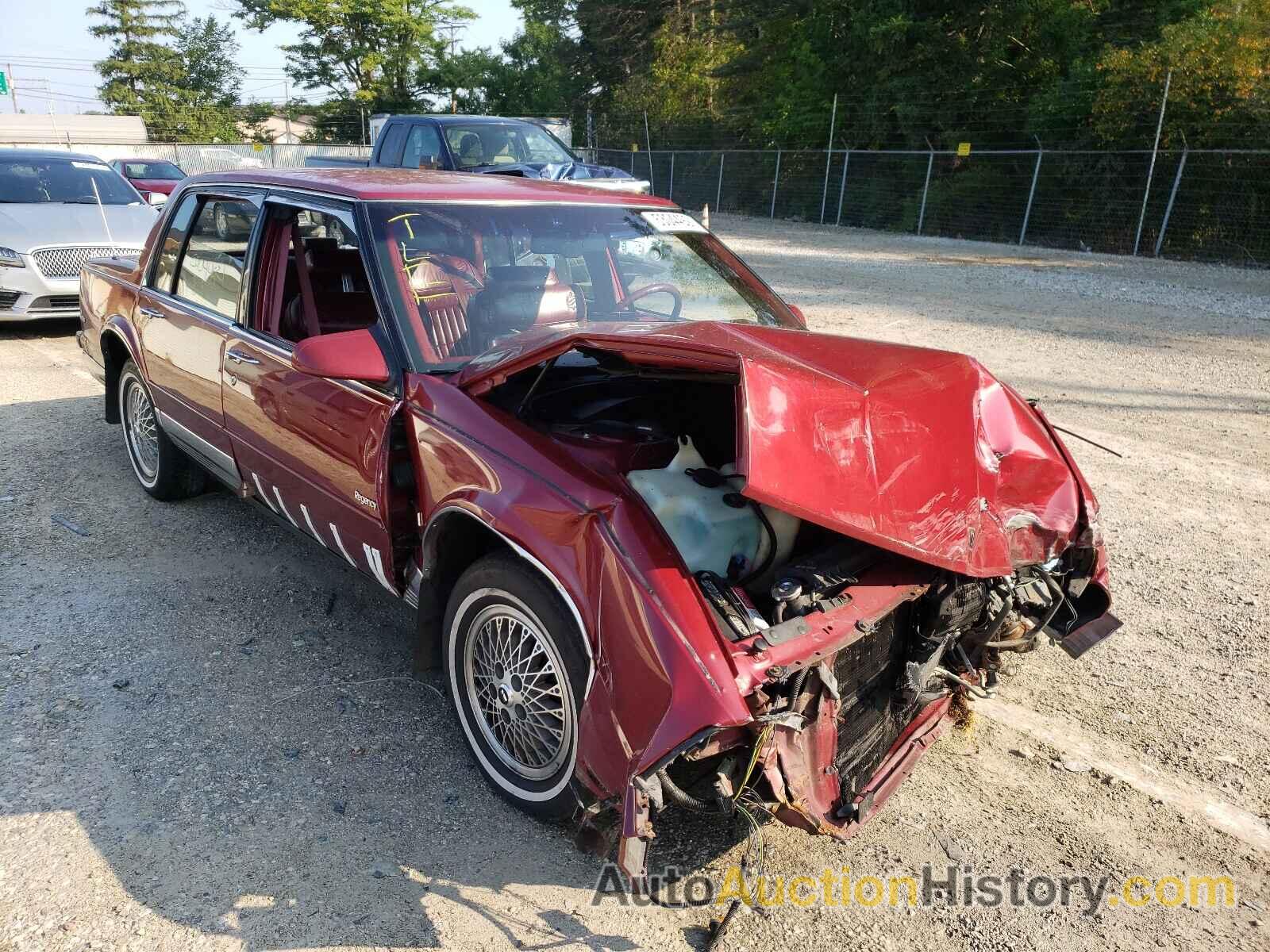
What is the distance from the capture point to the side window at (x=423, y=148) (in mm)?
12062

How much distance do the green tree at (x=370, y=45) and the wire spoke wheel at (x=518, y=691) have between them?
176ft

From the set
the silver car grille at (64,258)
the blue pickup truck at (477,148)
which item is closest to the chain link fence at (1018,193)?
the blue pickup truck at (477,148)

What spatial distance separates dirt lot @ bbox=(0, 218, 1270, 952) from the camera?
2.42 meters

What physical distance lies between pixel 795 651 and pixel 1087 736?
168 cm

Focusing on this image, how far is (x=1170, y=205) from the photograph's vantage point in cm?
1661

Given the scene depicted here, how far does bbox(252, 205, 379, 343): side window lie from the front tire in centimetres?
144

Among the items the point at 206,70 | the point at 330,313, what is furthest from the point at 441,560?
the point at 206,70

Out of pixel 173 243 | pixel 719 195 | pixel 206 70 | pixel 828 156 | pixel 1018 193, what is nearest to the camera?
pixel 173 243

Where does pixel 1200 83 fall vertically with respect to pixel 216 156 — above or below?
above

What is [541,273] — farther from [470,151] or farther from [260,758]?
[470,151]

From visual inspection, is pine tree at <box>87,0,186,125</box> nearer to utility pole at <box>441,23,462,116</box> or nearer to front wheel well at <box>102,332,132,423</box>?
utility pole at <box>441,23,462,116</box>

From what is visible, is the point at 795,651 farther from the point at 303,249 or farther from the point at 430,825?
the point at 303,249

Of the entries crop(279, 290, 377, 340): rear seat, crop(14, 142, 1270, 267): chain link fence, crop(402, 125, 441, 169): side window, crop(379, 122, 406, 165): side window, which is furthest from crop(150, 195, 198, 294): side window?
crop(379, 122, 406, 165): side window

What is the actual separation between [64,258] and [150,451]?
5197 millimetres
